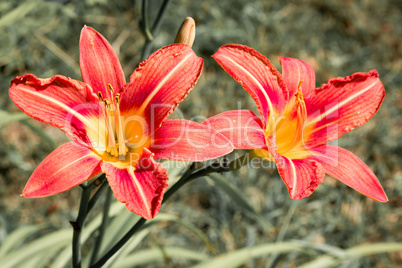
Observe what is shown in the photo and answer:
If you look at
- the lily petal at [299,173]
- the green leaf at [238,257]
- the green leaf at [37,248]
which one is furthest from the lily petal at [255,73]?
the green leaf at [37,248]

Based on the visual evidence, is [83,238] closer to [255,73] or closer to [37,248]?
[37,248]

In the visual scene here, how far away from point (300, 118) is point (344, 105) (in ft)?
0.44

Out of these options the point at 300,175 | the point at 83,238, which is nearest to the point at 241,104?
the point at 83,238

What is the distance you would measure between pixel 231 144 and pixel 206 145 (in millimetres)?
57

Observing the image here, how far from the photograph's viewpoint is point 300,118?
107 cm

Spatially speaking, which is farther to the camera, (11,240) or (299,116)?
(11,240)

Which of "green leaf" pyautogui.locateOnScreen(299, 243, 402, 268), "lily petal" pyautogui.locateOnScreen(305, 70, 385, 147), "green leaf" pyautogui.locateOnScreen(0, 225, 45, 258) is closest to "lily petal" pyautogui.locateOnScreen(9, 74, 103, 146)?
"lily petal" pyautogui.locateOnScreen(305, 70, 385, 147)

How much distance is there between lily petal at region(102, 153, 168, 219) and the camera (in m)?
0.79

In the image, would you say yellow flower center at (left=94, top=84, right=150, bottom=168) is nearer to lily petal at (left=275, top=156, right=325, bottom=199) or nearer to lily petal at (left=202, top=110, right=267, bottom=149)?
lily petal at (left=202, top=110, right=267, bottom=149)

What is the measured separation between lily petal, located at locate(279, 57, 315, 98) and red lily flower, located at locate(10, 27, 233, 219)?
32 centimetres

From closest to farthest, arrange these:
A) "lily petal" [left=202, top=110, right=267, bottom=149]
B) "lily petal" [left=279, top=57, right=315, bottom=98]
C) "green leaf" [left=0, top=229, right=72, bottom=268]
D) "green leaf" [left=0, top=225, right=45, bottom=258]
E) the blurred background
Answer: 1. "lily petal" [left=202, top=110, right=267, bottom=149]
2. "lily petal" [left=279, top=57, right=315, bottom=98]
3. "green leaf" [left=0, top=229, right=72, bottom=268]
4. "green leaf" [left=0, top=225, right=45, bottom=258]
5. the blurred background

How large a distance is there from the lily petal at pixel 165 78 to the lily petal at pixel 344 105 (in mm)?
375

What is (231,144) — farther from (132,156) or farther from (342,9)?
(342,9)

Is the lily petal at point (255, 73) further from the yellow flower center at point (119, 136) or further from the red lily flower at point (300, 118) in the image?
the yellow flower center at point (119, 136)
